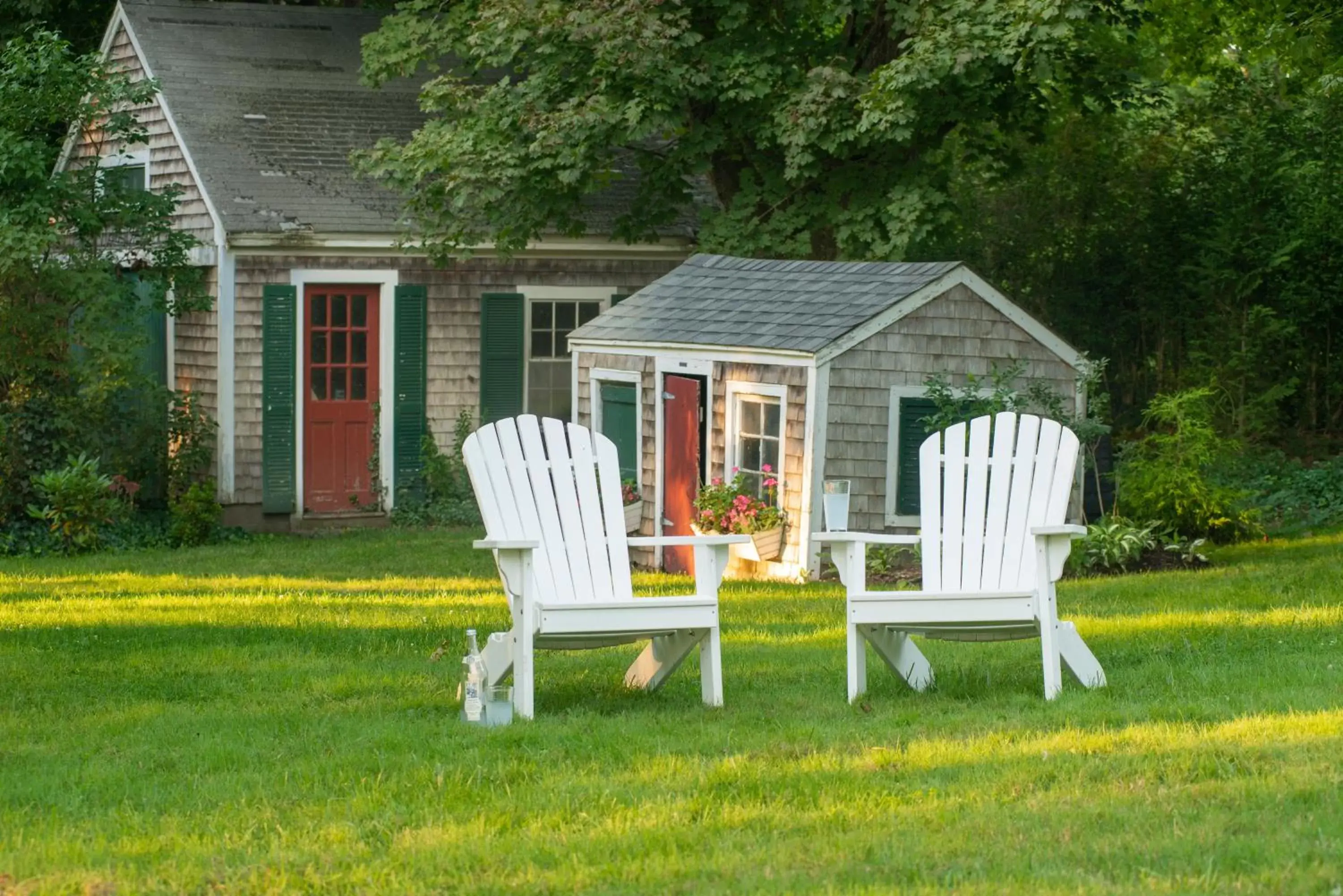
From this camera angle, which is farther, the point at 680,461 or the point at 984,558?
the point at 680,461

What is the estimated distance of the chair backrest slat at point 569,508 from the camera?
7.35m

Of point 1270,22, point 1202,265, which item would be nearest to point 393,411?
point 1202,265

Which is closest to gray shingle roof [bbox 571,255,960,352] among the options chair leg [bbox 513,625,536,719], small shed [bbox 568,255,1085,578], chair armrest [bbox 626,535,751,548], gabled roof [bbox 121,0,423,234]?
small shed [bbox 568,255,1085,578]

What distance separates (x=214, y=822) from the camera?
5.12 m

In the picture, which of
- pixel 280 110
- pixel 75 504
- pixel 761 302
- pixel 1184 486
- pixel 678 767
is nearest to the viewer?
pixel 678 767

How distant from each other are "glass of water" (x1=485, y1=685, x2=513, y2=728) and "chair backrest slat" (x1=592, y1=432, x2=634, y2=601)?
0.77 metres

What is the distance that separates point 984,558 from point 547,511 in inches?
70.4

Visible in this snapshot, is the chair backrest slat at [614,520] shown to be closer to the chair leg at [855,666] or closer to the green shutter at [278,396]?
the chair leg at [855,666]

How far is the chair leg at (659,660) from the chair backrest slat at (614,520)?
9.6 inches

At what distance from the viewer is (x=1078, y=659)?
707cm

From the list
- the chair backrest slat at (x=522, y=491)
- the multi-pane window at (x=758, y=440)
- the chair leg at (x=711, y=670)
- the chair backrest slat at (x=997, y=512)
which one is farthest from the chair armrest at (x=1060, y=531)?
the multi-pane window at (x=758, y=440)

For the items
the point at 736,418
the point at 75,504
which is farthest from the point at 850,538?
the point at 75,504

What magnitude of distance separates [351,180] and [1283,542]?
8.70 metres

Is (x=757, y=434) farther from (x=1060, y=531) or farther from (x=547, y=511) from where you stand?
(x=1060, y=531)
